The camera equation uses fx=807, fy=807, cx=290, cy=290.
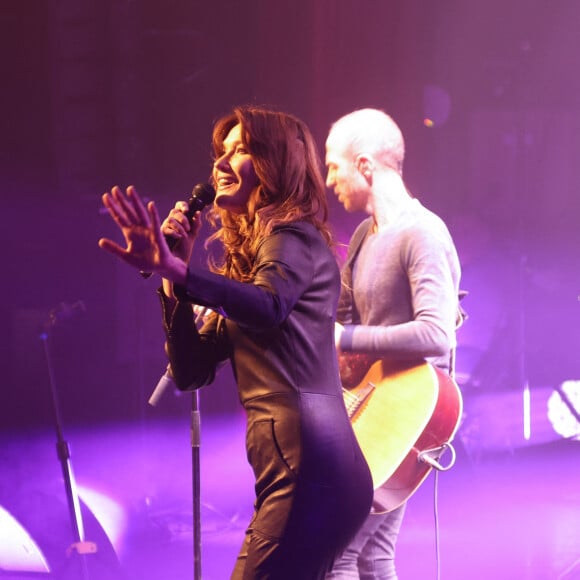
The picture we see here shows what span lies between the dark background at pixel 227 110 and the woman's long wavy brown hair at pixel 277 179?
2058 mm

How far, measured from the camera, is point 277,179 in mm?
1620

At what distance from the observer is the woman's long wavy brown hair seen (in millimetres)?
1599

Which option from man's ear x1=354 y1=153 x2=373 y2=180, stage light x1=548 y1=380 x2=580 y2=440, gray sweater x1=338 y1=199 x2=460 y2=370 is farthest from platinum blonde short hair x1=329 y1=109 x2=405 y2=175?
stage light x1=548 y1=380 x2=580 y2=440

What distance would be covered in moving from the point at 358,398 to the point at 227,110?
2532 millimetres

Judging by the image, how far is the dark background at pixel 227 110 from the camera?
4.08 meters

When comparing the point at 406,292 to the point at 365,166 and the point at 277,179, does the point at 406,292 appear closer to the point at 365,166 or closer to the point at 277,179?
the point at 365,166

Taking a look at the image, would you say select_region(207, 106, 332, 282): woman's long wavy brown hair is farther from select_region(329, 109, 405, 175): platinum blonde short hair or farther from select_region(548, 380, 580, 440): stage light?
select_region(548, 380, 580, 440): stage light

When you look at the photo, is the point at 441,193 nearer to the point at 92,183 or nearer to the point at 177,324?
the point at 92,183

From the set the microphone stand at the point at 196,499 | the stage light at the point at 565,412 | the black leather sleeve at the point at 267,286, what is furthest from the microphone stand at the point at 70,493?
the stage light at the point at 565,412

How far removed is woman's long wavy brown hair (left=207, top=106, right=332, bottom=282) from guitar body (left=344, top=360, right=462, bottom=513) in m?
0.91

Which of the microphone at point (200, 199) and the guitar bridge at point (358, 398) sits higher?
the microphone at point (200, 199)

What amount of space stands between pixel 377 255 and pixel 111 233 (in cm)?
211

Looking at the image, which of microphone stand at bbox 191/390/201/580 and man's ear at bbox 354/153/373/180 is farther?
man's ear at bbox 354/153/373/180

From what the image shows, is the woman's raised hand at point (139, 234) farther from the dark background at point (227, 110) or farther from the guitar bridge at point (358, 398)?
the dark background at point (227, 110)
